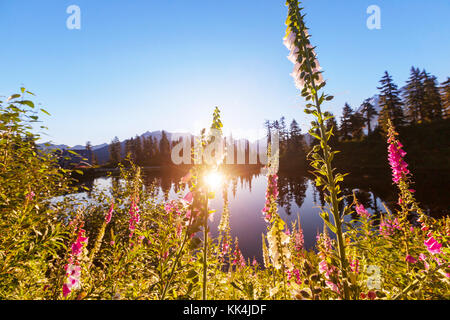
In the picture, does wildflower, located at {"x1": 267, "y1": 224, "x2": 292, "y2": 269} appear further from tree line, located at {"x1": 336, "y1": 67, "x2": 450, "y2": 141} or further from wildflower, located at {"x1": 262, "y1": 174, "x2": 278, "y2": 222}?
tree line, located at {"x1": 336, "y1": 67, "x2": 450, "y2": 141}

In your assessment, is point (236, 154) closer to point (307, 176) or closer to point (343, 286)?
point (307, 176)

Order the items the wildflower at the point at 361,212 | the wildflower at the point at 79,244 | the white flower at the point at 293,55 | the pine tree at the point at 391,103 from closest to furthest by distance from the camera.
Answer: the white flower at the point at 293,55, the wildflower at the point at 79,244, the wildflower at the point at 361,212, the pine tree at the point at 391,103

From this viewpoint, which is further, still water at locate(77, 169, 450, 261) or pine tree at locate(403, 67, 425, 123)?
pine tree at locate(403, 67, 425, 123)

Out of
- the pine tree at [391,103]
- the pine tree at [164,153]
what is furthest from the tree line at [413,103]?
the pine tree at [164,153]

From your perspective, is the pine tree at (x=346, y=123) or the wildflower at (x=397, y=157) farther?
the pine tree at (x=346, y=123)

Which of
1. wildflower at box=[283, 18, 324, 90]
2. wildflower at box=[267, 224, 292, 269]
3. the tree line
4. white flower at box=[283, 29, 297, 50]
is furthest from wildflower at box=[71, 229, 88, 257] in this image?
the tree line

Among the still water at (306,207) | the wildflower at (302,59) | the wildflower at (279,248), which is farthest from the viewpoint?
the still water at (306,207)

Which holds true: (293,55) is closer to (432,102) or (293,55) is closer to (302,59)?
(302,59)

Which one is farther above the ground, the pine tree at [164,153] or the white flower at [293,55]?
the pine tree at [164,153]

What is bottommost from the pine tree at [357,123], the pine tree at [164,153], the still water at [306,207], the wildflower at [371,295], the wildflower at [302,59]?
the still water at [306,207]

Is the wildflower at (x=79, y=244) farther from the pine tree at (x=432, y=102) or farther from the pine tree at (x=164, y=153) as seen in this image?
the pine tree at (x=164, y=153)

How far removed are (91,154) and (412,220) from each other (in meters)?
142

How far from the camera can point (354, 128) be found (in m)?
54.8
